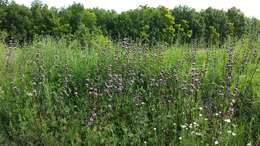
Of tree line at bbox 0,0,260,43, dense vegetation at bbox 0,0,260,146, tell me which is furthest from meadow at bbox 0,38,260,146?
tree line at bbox 0,0,260,43

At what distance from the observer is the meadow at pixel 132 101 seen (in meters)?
4.97

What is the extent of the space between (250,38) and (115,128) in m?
3.34

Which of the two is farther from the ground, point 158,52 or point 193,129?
point 158,52

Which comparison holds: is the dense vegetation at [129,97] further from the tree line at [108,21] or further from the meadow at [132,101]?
the tree line at [108,21]

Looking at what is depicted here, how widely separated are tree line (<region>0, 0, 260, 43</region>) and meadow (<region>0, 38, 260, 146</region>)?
17.1 metres

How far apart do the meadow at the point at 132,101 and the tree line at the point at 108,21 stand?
1710 centimetres

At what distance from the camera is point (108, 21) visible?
3122 cm

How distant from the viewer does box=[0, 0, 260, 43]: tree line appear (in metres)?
27.0

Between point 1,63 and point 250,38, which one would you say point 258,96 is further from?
point 1,63

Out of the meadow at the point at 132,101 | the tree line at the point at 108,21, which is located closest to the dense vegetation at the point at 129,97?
the meadow at the point at 132,101

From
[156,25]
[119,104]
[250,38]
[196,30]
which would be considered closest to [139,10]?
[156,25]

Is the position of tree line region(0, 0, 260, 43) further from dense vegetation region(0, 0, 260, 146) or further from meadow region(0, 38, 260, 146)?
meadow region(0, 38, 260, 146)

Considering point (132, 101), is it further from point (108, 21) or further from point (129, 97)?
point (108, 21)

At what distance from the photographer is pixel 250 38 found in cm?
744
